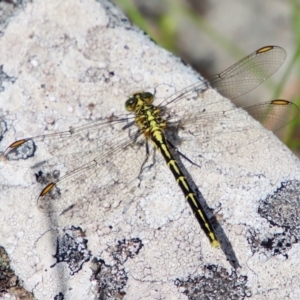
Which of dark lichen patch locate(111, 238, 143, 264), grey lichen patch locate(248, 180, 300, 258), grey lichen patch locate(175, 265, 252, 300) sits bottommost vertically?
grey lichen patch locate(175, 265, 252, 300)

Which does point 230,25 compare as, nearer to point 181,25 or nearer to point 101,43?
point 181,25

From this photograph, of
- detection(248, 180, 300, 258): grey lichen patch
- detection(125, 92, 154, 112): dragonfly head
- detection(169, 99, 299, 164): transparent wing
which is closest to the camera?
detection(248, 180, 300, 258): grey lichen patch

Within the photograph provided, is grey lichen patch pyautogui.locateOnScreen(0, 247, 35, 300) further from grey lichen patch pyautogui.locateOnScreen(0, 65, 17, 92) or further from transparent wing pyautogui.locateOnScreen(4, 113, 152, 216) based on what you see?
grey lichen patch pyautogui.locateOnScreen(0, 65, 17, 92)

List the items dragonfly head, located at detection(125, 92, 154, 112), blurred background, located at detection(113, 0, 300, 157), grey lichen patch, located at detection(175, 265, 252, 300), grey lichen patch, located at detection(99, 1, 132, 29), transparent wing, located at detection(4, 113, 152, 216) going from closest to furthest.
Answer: grey lichen patch, located at detection(175, 265, 252, 300) < transparent wing, located at detection(4, 113, 152, 216) < dragonfly head, located at detection(125, 92, 154, 112) < grey lichen patch, located at detection(99, 1, 132, 29) < blurred background, located at detection(113, 0, 300, 157)

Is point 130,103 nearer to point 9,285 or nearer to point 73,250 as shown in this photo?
point 73,250

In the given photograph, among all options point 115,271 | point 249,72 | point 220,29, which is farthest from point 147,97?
point 220,29

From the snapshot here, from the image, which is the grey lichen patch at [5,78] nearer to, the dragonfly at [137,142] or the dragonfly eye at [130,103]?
the dragonfly at [137,142]

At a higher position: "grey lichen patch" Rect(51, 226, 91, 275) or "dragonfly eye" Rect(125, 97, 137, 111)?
"dragonfly eye" Rect(125, 97, 137, 111)

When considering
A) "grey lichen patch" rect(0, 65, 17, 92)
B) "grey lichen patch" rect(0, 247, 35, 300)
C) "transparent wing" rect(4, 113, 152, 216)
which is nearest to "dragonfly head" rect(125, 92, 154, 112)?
"transparent wing" rect(4, 113, 152, 216)
